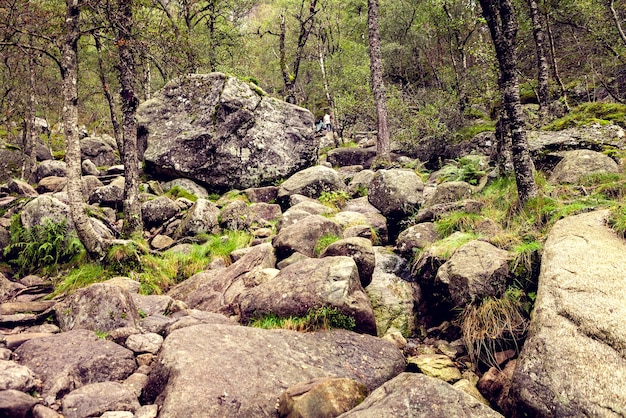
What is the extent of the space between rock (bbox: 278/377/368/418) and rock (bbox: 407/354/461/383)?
1.46 m

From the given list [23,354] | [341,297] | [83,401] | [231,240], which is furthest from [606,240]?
[231,240]

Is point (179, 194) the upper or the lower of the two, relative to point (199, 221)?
upper

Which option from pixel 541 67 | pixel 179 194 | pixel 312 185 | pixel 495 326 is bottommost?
pixel 495 326

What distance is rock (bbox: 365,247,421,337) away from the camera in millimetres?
8094

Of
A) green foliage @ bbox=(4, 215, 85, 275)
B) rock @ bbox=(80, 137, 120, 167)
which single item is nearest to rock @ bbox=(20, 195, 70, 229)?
green foliage @ bbox=(4, 215, 85, 275)

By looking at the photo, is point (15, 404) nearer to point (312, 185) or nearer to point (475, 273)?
point (475, 273)

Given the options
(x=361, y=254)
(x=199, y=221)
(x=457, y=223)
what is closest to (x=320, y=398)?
(x=361, y=254)

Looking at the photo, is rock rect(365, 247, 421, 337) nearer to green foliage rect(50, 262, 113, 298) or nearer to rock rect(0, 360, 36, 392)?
rock rect(0, 360, 36, 392)

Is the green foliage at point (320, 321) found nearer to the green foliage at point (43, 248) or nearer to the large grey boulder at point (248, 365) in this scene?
the large grey boulder at point (248, 365)

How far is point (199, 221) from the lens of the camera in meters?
14.1

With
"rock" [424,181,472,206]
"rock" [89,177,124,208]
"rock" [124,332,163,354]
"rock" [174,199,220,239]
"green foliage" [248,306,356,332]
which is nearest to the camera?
"rock" [124,332,163,354]

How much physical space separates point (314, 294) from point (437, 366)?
248 cm

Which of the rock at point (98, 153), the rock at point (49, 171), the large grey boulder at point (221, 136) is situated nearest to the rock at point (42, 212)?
the large grey boulder at point (221, 136)

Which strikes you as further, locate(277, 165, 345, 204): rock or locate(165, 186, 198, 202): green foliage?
locate(165, 186, 198, 202): green foliage
